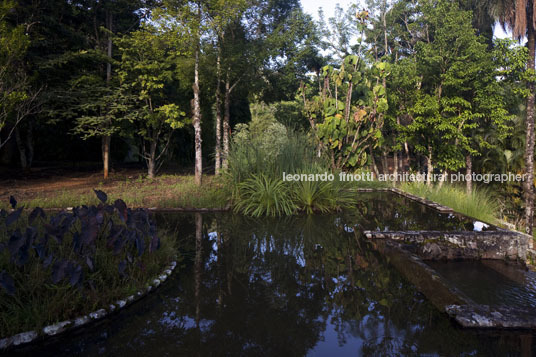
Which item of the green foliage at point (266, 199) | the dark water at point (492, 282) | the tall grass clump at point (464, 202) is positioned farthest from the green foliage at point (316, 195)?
the dark water at point (492, 282)

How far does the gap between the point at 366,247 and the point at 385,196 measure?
463 centimetres

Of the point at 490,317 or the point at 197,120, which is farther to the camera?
the point at 197,120

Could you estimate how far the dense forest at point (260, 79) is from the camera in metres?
9.45

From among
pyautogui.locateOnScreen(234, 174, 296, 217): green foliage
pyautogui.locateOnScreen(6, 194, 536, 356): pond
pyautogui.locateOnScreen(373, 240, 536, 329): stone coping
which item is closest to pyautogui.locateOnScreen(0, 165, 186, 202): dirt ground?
pyautogui.locateOnScreen(234, 174, 296, 217): green foliage

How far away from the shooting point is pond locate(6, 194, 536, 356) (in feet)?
6.90

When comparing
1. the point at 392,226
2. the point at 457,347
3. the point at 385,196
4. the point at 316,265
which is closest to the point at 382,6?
the point at 385,196

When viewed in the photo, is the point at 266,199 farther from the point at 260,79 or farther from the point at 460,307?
the point at 260,79

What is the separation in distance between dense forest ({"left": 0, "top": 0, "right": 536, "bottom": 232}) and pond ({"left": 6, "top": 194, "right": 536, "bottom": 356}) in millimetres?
3992

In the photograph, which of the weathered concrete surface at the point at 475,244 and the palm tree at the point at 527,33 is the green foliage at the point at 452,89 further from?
the weathered concrete surface at the point at 475,244

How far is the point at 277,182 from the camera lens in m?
6.42

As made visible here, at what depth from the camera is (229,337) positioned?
223 cm

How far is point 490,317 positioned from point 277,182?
14.4ft

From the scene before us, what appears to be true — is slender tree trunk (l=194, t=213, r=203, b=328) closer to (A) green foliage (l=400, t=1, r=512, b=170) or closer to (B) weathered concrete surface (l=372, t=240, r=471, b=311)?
(B) weathered concrete surface (l=372, t=240, r=471, b=311)

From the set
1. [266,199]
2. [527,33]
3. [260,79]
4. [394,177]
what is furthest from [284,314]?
[527,33]
